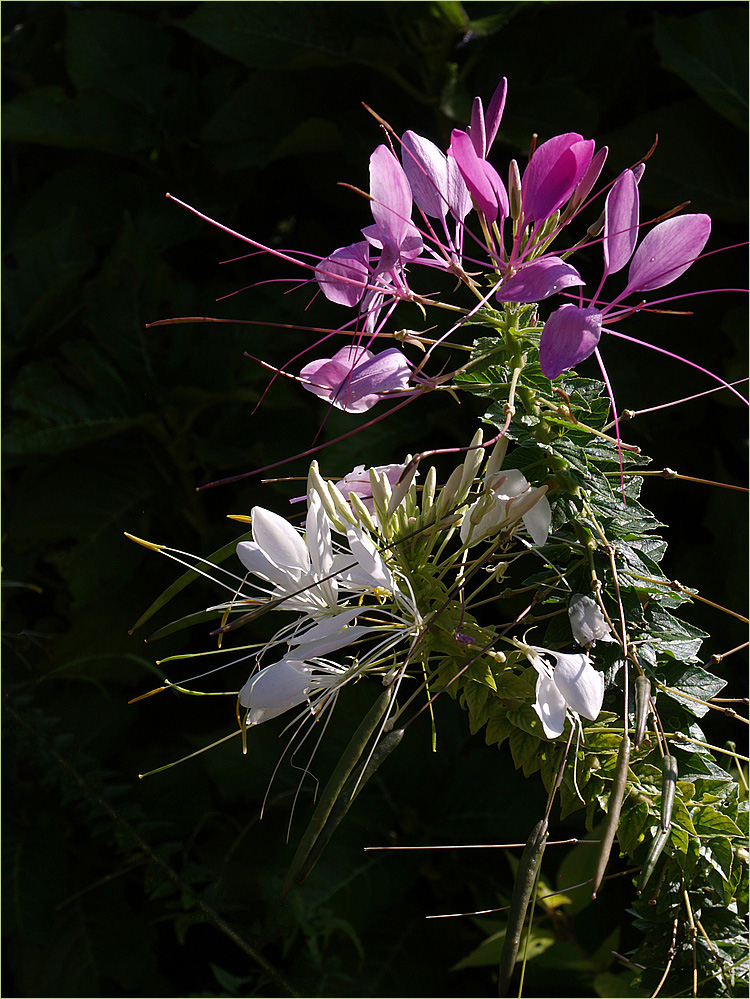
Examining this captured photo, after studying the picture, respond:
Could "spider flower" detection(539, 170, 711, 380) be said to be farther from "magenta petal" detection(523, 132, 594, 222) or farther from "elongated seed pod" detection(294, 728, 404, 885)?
"elongated seed pod" detection(294, 728, 404, 885)

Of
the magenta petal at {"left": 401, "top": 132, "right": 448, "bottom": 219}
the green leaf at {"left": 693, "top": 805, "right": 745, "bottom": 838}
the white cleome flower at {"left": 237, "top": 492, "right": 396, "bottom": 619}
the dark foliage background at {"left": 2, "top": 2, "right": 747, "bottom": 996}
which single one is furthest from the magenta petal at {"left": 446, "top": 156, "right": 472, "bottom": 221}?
the dark foliage background at {"left": 2, "top": 2, "right": 747, "bottom": 996}

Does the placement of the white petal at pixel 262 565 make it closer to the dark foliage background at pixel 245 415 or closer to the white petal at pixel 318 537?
the white petal at pixel 318 537

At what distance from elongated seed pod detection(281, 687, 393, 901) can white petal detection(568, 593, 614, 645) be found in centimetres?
6

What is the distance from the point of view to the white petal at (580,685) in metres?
0.22

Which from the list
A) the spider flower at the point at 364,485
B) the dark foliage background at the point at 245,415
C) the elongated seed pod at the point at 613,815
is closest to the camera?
Result: the elongated seed pod at the point at 613,815

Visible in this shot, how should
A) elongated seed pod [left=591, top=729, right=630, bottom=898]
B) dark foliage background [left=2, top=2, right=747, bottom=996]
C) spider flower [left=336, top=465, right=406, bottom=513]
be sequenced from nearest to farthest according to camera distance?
1. elongated seed pod [left=591, top=729, right=630, bottom=898]
2. spider flower [left=336, top=465, right=406, bottom=513]
3. dark foliage background [left=2, top=2, right=747, bottom=996]

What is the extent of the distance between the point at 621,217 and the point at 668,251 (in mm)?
19

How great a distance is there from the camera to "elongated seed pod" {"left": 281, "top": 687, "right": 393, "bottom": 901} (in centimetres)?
20

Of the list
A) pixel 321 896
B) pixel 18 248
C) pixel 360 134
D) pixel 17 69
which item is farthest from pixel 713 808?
pixel 17 69

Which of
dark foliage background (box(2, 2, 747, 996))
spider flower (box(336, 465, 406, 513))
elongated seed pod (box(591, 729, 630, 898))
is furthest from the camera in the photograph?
dark foliage background (box(2, 2, 747, 996))

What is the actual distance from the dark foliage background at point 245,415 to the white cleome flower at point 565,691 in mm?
484

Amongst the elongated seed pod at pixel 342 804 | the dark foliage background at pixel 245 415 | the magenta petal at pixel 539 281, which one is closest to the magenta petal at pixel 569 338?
the magenta petal at pixel 539 281

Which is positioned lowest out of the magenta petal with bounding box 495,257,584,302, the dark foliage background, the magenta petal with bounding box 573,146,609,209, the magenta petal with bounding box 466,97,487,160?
the dark foliage background

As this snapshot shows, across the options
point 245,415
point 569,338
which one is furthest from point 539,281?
→ point 245,415
